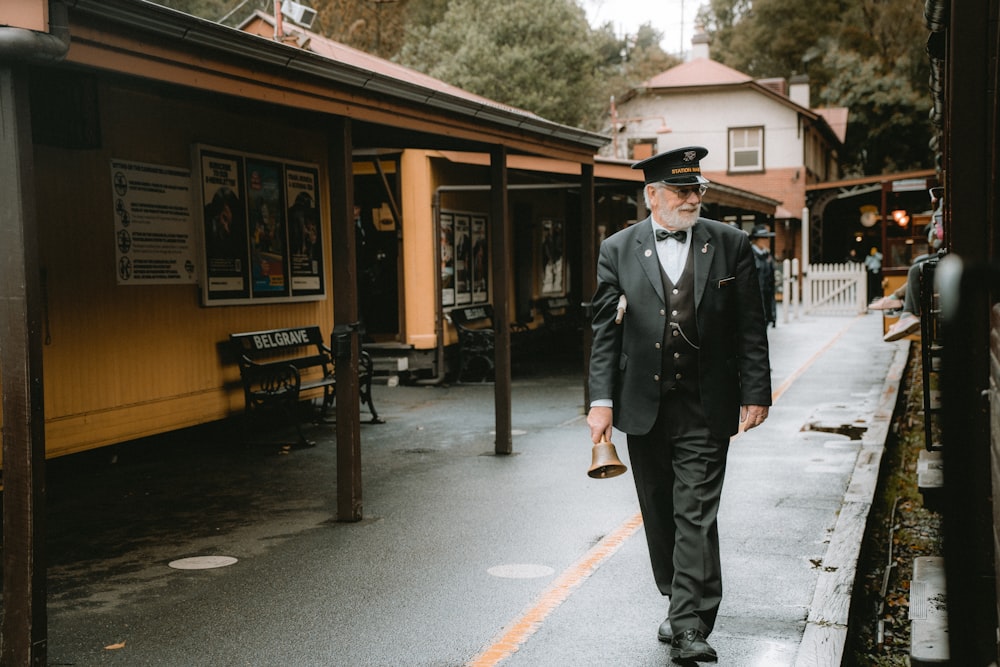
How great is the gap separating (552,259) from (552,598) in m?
15.2

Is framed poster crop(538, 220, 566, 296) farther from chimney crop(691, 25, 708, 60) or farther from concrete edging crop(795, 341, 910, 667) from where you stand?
chimney crop(691, 25, 708, 60)

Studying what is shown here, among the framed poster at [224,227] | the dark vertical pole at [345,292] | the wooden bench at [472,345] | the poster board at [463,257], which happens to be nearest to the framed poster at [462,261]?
the poster board at [463,257]

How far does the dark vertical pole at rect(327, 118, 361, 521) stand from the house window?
36.1m

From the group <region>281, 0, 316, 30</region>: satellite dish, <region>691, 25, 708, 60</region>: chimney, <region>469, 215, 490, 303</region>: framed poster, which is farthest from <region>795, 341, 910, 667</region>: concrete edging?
<region>691, 25, 708, 60</region>: chimney

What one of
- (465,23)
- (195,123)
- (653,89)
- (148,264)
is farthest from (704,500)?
(653,89)

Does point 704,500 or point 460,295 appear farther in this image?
point 460,295

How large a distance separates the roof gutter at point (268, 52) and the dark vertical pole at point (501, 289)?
1.34 ft

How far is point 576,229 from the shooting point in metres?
21.9

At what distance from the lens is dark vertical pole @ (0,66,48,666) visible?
13.1 ft

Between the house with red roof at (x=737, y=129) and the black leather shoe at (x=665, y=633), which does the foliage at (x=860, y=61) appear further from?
the black leather shoe at (x=665, y=633)

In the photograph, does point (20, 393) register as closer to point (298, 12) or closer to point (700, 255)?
point (700, 255)

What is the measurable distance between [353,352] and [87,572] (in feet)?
6.81

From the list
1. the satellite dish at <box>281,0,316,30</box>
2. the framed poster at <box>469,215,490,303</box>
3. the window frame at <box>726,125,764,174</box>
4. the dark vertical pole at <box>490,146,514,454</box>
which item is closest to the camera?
the dark vertical pole at <box>490,146,514,454</box>

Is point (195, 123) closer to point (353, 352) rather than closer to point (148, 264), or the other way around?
point (148, 264)
